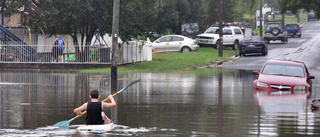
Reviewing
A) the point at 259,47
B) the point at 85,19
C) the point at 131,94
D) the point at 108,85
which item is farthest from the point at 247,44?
the point at 131,94

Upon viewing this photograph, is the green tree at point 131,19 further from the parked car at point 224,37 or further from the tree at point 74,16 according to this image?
the parked car at point 224,37

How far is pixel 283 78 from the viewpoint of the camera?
20312mm

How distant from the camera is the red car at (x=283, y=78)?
1994cm

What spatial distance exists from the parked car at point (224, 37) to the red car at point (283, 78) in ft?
82.9

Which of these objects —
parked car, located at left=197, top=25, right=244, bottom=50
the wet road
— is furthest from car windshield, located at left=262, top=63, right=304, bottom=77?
parked car, located at left=197, top=25, right=244, bottom=50

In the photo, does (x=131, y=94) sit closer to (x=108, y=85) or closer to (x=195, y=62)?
(x=108, y=85)

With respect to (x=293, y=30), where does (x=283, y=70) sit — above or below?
below

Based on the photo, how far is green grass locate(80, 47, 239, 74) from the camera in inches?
1209

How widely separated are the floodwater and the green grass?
520cm

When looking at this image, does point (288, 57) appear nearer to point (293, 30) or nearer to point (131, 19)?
point (131, 19)

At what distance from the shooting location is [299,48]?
46.5 metres

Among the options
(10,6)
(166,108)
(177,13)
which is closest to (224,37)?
(177,13)

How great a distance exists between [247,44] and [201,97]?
2414 centimetres

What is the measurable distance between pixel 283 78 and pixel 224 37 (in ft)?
89.8
